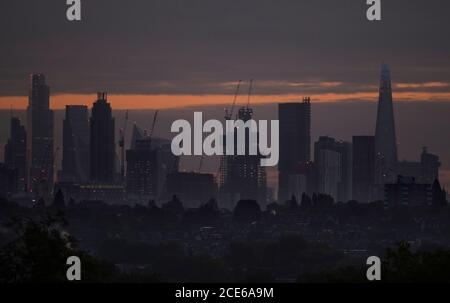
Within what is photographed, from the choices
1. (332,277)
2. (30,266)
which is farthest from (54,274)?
(332,277)

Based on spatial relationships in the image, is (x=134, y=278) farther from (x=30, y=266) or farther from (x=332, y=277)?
(x=30, y=266)
